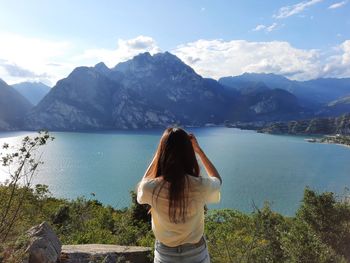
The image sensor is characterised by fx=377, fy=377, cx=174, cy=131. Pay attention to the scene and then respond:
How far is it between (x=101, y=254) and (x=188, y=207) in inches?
189

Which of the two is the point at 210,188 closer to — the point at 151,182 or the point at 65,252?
the point at 151,182

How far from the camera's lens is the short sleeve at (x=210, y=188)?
9.26 ft

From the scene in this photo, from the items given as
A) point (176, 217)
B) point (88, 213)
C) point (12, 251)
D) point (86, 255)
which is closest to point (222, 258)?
point (86, 255)

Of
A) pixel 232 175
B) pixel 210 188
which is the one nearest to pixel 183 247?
pixel 210 188

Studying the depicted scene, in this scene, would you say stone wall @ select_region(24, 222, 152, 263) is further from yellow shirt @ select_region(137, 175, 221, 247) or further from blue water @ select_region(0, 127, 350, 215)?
blue water @ select_region(0, 127, 350, 215)

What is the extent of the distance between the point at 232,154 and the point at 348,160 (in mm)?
28964

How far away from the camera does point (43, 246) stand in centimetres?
601

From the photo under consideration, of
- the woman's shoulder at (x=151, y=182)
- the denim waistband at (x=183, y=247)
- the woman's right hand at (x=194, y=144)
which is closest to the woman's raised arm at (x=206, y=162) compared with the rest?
the woman's right hand at (x=194, y=144)

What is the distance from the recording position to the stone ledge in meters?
6.83

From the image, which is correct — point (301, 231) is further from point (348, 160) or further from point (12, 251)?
point (348, 160)

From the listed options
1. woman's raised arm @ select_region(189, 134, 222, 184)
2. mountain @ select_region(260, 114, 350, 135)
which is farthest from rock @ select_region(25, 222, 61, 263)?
mountain @ select_region(260, 114, 350, 135)

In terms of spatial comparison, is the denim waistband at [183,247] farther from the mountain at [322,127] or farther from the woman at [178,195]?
the mountain at [322,127]

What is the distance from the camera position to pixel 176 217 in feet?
9.23

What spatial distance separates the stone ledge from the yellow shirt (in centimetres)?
371
